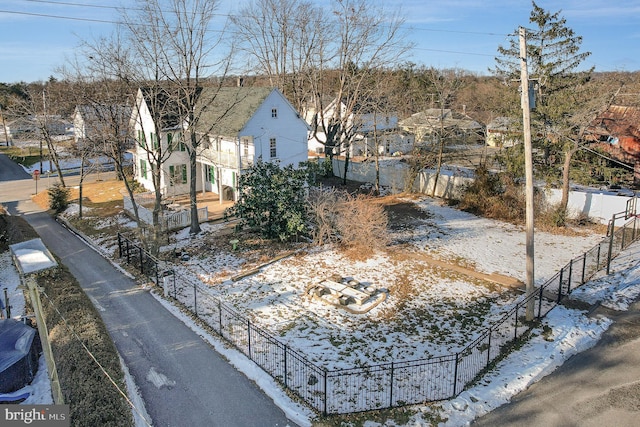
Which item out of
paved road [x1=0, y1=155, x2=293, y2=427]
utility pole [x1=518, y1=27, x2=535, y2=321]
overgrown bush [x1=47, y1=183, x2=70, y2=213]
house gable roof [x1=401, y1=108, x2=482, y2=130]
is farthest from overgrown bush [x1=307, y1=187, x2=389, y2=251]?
house gable roof [x1=401, y1=108, x2=482, y2=130]

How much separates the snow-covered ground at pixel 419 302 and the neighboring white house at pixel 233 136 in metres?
6.96

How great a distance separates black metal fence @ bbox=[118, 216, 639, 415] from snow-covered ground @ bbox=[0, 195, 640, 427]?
38 centimetres

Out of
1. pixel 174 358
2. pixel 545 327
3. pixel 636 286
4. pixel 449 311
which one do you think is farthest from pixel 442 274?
pixel 174 358

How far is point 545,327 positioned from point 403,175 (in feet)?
67.7

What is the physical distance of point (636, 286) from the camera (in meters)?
17.1

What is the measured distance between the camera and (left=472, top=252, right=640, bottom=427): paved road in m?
10.4

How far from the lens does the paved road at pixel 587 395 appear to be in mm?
10391

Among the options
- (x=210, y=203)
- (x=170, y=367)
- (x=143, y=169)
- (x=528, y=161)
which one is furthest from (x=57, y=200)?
(x=528, y=161)

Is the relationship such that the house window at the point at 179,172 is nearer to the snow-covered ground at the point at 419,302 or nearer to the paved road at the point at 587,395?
the snow-covered ground at the point at 419,302

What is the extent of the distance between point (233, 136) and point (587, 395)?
2275 centimetres

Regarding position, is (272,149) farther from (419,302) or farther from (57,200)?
(419,302)

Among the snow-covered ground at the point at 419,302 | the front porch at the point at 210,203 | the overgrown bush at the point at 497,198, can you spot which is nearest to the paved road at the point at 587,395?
the snow-covered ground at the point at 419,302

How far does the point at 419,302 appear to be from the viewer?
53.6ft

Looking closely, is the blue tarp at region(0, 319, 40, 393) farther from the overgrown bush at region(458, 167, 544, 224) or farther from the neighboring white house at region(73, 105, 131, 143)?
the overgrown bush at region(458, 167, 544, 224)
